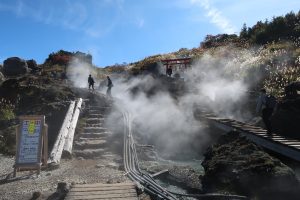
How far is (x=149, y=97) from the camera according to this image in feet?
82.5

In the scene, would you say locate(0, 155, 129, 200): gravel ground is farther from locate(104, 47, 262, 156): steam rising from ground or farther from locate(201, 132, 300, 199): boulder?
locate(104, 47, 262, 156): steam rising from ground

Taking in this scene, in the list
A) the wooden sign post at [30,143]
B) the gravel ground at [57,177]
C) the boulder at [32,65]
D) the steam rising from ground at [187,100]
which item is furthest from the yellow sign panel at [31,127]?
the boulder at [32,65]

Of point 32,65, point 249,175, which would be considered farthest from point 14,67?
point 249,175

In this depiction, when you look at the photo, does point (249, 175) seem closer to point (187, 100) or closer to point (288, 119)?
point (288, 119)

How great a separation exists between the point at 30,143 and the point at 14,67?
28514 millimetres

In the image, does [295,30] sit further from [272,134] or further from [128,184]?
[128,184]

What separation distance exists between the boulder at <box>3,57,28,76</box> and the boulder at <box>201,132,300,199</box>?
30171mm

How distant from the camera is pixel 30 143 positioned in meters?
12.0

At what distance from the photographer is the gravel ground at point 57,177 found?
33.3 ft

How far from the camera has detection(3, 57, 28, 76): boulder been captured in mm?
38344

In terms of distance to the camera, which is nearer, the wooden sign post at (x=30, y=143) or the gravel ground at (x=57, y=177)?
the gravel ground at (x=57, y=177)

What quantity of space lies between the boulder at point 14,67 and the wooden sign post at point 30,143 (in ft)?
90.2

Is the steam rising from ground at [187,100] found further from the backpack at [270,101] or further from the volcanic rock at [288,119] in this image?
the backpack at [270,101]

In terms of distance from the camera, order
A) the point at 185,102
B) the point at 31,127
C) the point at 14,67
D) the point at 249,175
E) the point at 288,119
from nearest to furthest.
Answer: the point at 249,175, the point at 31,127, the point at 288,119, the point at 185,102, the point at 14,67
